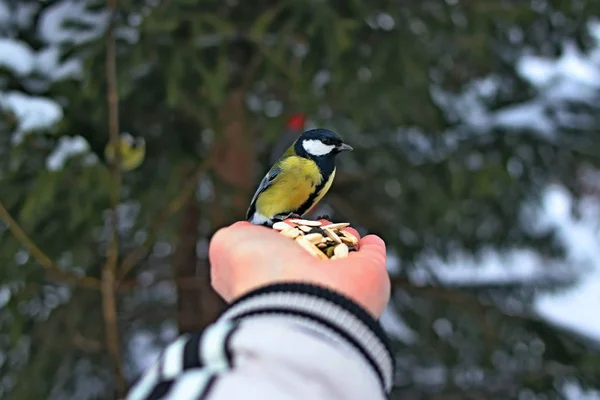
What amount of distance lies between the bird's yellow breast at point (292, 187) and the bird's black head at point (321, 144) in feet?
0.07

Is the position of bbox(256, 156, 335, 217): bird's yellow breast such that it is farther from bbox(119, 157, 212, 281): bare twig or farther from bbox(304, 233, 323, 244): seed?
bbox(119, 157, 212, 281): bare twig

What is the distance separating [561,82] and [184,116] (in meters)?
1.98

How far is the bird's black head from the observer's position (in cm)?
142

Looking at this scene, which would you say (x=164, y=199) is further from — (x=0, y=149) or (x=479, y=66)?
(x=479, y=66)

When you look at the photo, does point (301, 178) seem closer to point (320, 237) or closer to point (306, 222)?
point (306, 222)

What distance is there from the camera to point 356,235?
141cm

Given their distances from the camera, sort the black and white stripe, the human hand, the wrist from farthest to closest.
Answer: the human hand < the wrist < the black and white stripe

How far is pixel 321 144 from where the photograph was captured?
1.43 meters

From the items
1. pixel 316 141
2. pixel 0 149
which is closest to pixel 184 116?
pixel 0 149

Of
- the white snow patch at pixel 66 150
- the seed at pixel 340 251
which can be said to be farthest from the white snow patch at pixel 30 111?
the seed at pixel 340 251

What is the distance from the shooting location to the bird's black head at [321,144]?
142 cm

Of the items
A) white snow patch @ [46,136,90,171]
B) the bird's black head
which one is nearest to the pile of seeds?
the bird's black head

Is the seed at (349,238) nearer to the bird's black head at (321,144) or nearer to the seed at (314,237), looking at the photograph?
the seed at (314,237)

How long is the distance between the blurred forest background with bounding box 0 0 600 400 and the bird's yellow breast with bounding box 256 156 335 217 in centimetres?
103
